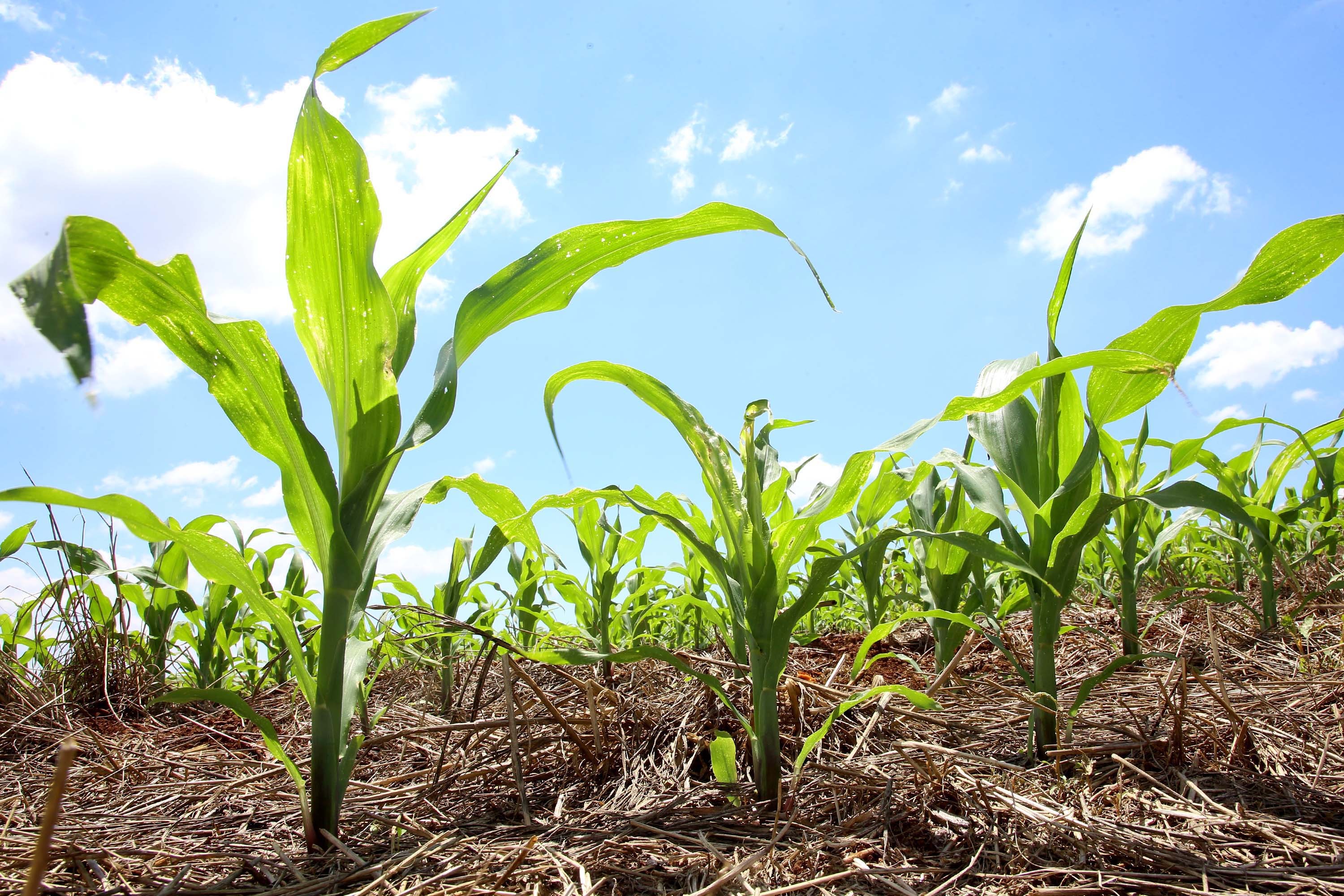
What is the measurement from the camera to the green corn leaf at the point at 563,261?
1021 millimetres

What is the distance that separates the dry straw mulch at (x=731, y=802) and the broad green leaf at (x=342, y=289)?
20.5 inches

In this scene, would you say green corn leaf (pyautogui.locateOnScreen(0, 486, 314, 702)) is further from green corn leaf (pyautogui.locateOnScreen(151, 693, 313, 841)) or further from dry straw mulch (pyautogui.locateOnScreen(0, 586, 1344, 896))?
dry straw mulch (pyautogui.locateOnScreen(0, 586, 1344, 896))

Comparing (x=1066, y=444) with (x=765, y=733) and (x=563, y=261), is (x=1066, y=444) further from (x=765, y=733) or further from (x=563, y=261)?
(x=563, y=261)

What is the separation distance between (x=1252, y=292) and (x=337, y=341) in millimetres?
1354

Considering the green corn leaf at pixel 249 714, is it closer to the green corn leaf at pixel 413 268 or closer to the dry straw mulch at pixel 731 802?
the dry straw mulch at pixel 731 802

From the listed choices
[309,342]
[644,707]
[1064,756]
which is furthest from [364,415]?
[1064,756]

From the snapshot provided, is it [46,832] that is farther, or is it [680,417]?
[680,417]

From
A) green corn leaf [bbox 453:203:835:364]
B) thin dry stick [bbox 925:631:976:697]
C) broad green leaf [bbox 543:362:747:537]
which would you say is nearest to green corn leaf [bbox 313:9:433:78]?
green corn leaf [bbox 453:203:835:364]

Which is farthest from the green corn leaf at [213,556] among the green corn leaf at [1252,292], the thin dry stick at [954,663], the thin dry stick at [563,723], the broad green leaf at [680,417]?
the green corn leaf at [1252,292]

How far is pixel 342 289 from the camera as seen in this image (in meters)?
0.98

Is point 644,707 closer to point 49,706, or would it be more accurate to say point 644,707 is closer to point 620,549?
point 620,549

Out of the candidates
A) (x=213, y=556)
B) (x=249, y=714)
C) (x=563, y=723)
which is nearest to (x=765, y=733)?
(x=563, y=723)

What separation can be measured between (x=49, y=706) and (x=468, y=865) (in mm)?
1826

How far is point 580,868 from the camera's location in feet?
2.78
